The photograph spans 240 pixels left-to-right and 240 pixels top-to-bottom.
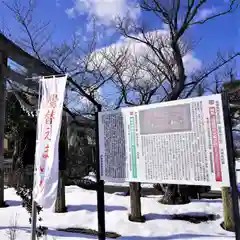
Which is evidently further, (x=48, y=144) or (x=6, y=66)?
(x=6, y=66)

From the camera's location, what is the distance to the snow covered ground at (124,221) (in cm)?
516

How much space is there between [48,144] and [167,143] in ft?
5.64

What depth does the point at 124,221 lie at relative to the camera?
19.8 feet

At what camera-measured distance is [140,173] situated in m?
3.81

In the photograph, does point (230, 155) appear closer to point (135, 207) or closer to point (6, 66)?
point (135, 207)

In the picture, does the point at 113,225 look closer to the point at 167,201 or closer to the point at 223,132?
the point at 167,201

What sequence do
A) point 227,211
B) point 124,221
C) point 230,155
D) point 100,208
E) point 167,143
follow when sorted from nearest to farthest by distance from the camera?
point 230,155, point 167,143, point 100,208, point 227,211, point 124,221

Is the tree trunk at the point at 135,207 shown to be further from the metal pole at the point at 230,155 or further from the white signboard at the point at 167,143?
the metal pole at the point at 230,155

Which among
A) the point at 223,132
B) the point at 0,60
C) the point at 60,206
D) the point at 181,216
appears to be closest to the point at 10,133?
the point at 60,206

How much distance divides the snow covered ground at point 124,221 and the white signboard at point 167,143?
2.02 m

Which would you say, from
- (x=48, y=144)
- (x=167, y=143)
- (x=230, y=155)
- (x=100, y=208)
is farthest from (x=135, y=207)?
(x=230, y=155)

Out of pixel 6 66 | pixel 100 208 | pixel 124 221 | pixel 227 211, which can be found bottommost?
pixel 124 221

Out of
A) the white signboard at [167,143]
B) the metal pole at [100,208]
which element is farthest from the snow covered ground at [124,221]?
the white signboard at [167,143]

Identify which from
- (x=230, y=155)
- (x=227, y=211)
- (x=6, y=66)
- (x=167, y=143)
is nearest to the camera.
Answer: (x=230, y=155)
